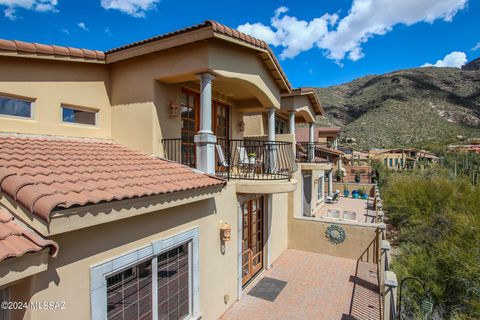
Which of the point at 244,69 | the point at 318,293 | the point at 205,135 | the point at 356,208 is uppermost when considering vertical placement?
the point at 244,69

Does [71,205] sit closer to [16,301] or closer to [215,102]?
[16,301]

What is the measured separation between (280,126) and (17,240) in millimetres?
18740

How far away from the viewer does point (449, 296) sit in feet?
29.6

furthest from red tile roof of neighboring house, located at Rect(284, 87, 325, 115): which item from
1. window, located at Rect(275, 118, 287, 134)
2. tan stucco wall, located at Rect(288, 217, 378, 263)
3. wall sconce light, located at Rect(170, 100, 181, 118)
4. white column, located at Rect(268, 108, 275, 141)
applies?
wall sconce light, located at Rect(170, 100, 181, 118)

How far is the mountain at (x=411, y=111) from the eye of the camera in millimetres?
71750

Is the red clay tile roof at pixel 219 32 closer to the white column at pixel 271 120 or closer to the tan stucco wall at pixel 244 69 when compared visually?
the tan stucco wall at pixel 244 69

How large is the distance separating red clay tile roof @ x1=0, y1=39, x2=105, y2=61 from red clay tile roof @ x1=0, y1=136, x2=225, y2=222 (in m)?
2.14

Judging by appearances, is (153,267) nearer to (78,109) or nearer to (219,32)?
(78,109)

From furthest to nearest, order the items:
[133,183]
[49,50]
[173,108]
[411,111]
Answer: [411,111]
[173,108]
[49,50]
[133,183]

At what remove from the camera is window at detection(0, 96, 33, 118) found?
6.56 m

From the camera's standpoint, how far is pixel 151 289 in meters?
5.43

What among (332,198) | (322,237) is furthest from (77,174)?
(332,198)

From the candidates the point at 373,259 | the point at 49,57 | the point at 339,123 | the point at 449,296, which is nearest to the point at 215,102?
the point at 49,57

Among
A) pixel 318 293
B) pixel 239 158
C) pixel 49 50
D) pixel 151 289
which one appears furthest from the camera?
pixel 239 158
